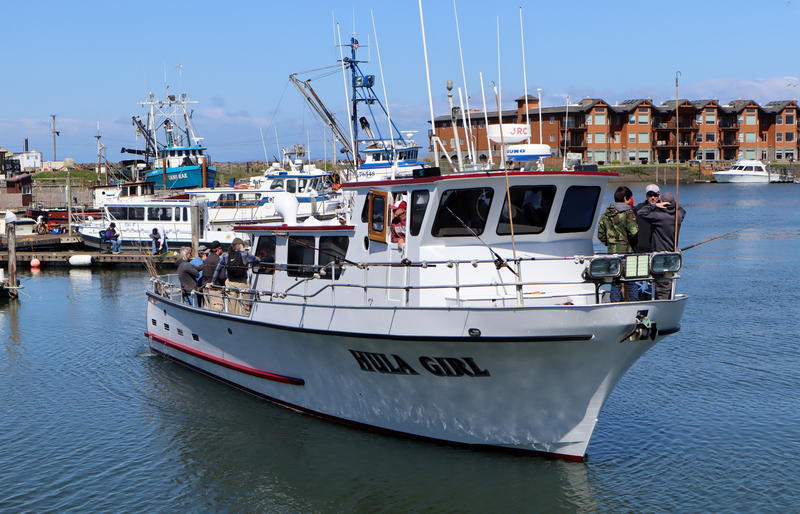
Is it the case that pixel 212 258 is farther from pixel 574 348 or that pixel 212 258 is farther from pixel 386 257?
pixel 574 348

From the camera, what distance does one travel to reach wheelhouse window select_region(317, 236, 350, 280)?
1440cm

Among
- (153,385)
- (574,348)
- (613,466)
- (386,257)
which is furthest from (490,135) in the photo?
(153,385)

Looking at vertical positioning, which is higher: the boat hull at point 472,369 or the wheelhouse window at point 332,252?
the wheelhouse window at point 332,252

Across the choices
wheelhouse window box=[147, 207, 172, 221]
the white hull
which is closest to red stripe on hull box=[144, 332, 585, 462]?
wheelhouse window box=[147, 207, 172, 221]

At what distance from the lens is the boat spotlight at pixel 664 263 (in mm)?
11250

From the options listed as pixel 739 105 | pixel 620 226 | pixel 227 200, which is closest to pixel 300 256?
pixel 620 226

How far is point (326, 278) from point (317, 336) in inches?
62.3

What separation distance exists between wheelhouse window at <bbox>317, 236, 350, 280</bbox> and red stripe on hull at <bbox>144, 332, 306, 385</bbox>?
1905 mm

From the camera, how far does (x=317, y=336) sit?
44.0ft

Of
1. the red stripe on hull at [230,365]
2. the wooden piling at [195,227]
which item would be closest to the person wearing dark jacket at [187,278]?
the red stripe on hull at [230,365]

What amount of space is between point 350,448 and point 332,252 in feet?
10.8

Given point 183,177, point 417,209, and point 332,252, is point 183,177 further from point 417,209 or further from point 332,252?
point 417,209

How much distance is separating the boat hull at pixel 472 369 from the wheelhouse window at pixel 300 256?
3.06 ft

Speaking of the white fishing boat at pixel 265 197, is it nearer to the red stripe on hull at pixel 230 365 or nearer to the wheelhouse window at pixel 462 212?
the red stripe on hull at pixel 230 365
